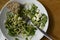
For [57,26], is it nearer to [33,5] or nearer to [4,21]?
[33,5]

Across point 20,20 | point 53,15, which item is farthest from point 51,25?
point 20,20

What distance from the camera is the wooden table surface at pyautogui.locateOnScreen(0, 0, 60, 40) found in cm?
108

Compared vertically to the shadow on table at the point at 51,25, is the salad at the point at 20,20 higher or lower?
higher

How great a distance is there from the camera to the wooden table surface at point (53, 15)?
3.53 feet

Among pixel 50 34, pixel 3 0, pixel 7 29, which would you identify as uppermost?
pixel 3 0

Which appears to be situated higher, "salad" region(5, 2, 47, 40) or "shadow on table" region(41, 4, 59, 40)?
"salad" region(5, 2, 47, 40)

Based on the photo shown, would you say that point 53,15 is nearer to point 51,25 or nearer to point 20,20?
point 51,25

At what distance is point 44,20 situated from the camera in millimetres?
1060

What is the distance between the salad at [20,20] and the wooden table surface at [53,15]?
0.05 meters

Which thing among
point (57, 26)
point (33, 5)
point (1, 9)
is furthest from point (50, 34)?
point (1, 9)

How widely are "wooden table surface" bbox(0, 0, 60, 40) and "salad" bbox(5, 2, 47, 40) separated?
48mm

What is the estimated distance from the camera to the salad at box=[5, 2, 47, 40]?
3.47 feet

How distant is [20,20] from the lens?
1.06 metres

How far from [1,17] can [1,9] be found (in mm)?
45
